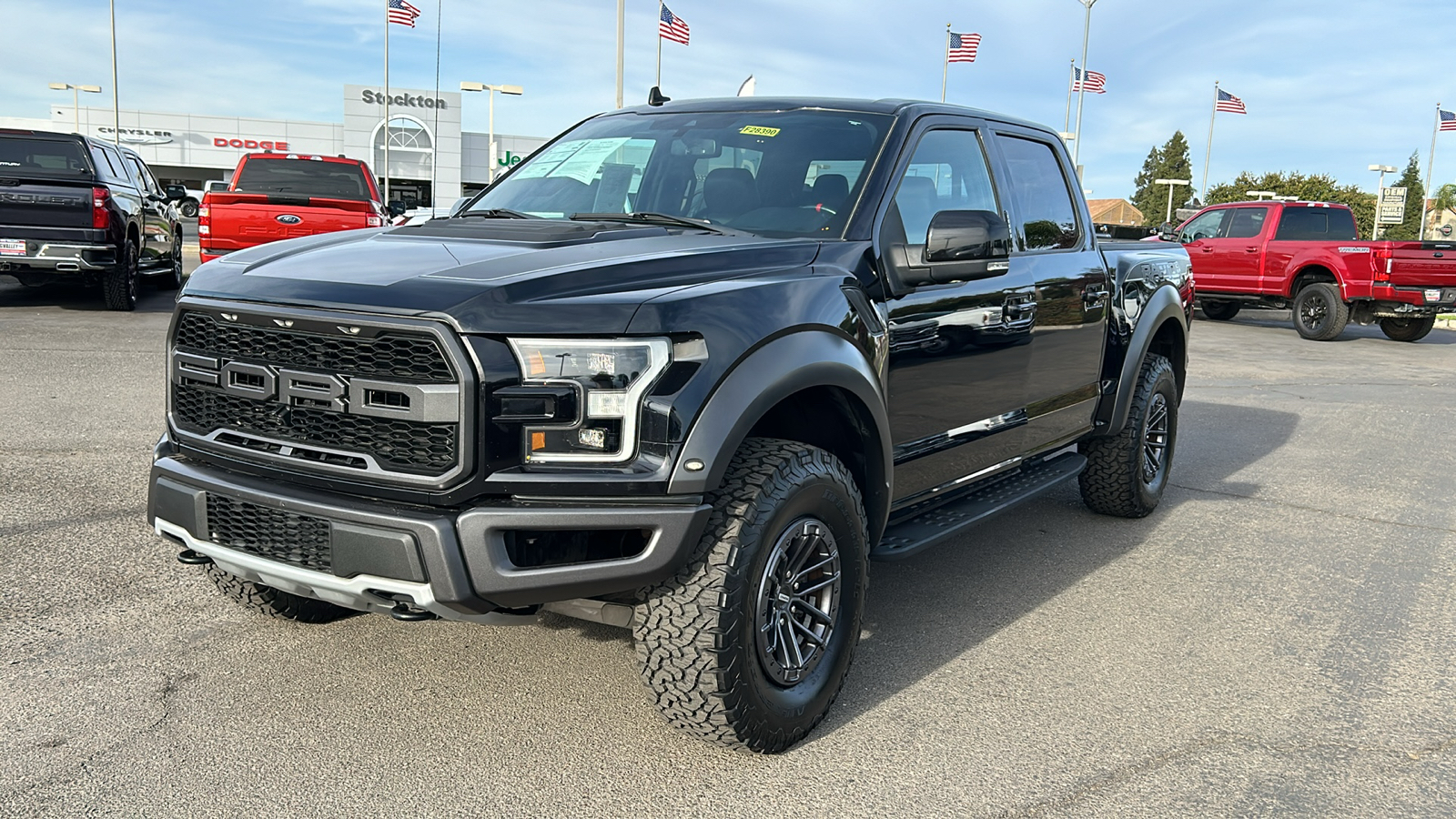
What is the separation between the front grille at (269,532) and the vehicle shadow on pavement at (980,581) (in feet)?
5.04

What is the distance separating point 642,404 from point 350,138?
67761 millimetres

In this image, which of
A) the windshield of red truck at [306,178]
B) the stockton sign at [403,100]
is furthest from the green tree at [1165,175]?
the windshield of red truck at [306,178]

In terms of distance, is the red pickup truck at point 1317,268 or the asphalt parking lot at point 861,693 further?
the red pickup truck at point 1317,268

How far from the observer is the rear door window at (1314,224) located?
1775 cm

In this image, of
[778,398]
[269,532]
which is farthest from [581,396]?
[269,532]

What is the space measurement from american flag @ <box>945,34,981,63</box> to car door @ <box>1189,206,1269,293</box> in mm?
19287

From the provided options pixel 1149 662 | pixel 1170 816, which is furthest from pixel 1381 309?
pixel 1170 816

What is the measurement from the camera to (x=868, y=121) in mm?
4152

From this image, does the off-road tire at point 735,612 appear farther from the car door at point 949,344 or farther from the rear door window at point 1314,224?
the rear door window at point 1314,224

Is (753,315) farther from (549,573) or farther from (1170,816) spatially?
(1170,816)

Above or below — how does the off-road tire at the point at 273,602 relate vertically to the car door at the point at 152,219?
below

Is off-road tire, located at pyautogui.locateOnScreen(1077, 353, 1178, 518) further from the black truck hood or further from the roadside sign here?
the roadside sign

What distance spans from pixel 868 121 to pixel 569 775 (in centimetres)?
247

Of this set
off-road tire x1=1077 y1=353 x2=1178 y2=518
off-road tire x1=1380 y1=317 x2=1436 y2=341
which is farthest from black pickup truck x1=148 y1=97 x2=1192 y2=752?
off-road tire x1=1380 y1=317 x2=1436 y2=341
